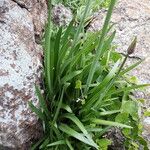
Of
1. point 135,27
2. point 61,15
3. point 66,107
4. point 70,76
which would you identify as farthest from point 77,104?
point 135,27

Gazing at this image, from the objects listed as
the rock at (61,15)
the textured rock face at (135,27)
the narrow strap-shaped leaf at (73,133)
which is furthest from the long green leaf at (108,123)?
the rock at (61,15)

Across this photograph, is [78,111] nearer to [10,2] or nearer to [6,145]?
[6,145]

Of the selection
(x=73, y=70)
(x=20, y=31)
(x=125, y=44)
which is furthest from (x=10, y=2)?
(x=125, y=44)

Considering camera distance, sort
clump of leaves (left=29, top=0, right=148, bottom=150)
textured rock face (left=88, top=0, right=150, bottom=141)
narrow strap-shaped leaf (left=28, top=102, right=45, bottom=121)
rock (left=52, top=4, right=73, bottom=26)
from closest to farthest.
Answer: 1. narrow strap-shaped leaf (left=28, top=102, right=45, bottom=121)
2. clump of leaves (left=29, top=0, right=148, bottom=150)
3. textured rock face (left=88, top=0, right=150, bottom=141)
4. rock (left=52, top=4, right=73, bottom=26)

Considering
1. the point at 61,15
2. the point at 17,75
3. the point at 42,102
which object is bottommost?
the point at 42,102

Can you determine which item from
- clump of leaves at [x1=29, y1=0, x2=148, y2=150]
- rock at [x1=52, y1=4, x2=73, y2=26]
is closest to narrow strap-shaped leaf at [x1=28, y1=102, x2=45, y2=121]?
clump of leaves at [x1=29, y1=0, x2=148, y2=150]

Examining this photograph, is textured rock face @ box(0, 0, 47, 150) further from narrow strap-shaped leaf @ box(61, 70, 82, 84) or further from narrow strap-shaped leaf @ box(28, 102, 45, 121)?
narrow strap-shaped leaf @ box(61, 70, 82, 84)

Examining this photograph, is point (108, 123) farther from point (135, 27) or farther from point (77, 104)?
point (135, 27)
